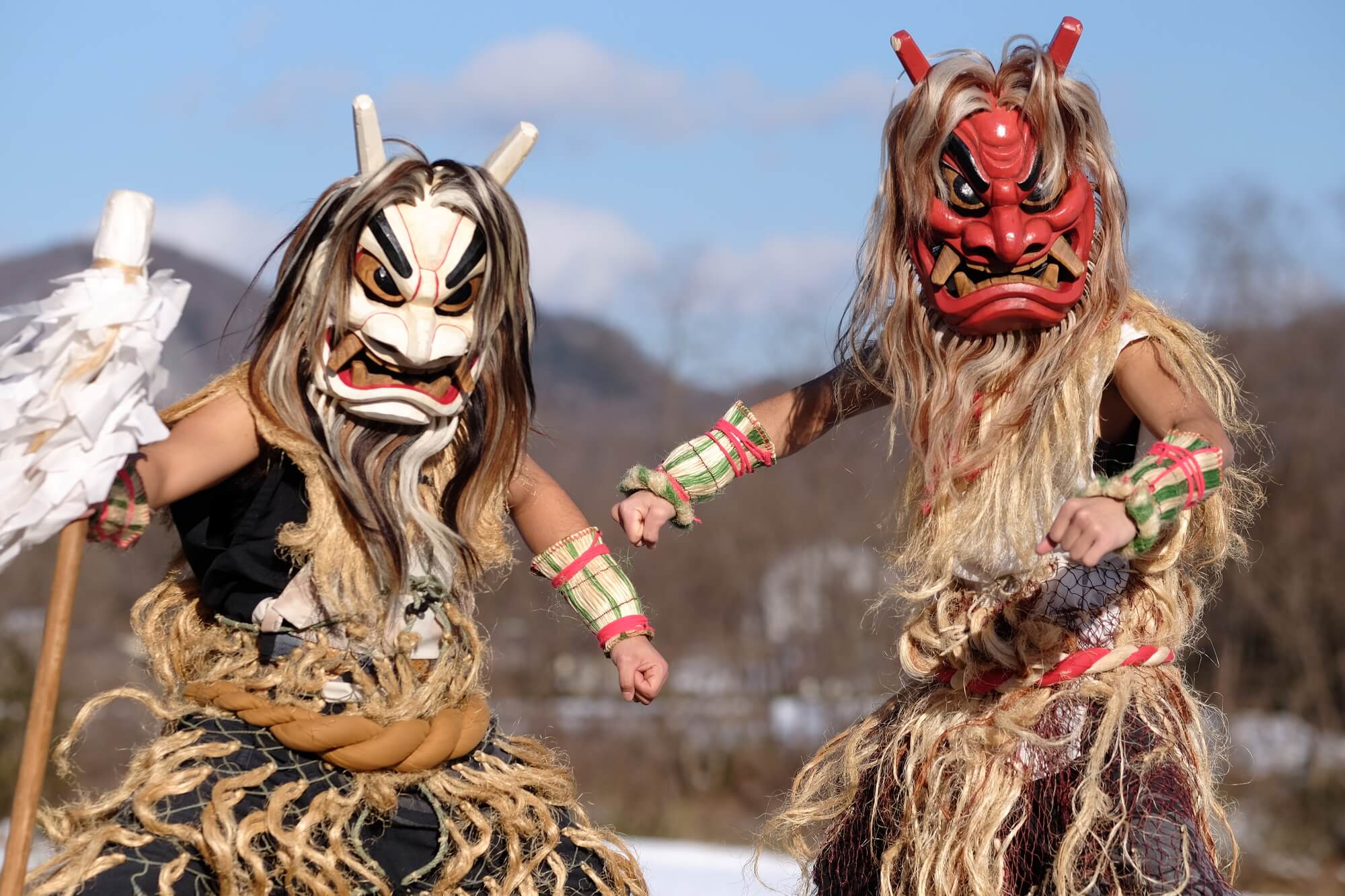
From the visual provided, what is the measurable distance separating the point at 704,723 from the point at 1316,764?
569 cm

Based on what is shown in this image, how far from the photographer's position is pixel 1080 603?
→ 271 centimetres

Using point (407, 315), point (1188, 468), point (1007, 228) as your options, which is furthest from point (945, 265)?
point (407, 315)

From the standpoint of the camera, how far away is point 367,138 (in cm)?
275

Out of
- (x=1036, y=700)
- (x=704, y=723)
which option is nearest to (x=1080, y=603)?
(x=1036, y=700)

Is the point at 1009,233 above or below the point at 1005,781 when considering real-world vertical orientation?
above

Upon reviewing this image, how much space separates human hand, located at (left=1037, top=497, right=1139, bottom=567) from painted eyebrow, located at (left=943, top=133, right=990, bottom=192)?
26.9 inches

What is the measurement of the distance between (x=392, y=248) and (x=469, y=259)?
0.45 ft

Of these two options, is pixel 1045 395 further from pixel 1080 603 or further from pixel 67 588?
pixel 67 588

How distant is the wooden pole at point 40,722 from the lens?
6.84 ft

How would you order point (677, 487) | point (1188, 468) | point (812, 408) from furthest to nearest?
point (812, 408) → point (677, 487) → point (1188, 468)

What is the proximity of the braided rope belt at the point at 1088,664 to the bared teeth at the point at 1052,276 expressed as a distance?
0.65 metres

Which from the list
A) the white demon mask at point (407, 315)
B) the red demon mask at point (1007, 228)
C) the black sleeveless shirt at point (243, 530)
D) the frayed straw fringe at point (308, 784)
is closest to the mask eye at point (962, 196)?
the red demon mask at point (1007, 228)

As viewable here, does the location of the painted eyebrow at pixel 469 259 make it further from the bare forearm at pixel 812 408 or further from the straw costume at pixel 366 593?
the bare forearm at pixel 812 408

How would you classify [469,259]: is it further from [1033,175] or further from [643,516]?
[1033,175]
